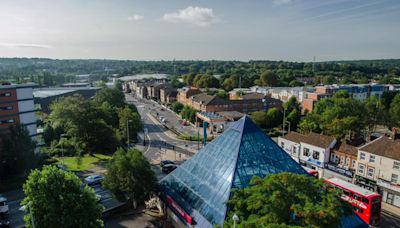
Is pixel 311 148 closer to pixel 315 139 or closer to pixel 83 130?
pixel 315 139

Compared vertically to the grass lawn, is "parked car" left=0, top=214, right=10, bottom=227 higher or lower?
higher

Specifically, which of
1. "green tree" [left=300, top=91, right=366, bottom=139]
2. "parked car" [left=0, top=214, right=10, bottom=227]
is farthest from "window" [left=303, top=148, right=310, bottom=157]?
"parked car" [left=0, top=214, right=10, bottom=227]

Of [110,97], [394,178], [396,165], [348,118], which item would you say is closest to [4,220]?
[394,178]

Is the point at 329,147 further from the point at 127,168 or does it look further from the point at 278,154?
the point at 127,168

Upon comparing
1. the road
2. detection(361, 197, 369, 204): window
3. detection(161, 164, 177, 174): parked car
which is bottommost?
the road

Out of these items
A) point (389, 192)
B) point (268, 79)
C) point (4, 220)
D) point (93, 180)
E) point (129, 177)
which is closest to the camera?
point (4, 220)

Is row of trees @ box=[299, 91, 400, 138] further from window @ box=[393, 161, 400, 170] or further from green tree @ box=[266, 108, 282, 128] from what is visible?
window @ box=[393, 161, 400, 170]

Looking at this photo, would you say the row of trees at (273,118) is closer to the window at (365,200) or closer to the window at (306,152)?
the window at (306,152)
